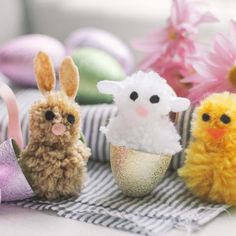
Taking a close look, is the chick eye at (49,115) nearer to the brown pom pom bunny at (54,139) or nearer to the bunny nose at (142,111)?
the brown pom pom bunny at (54,139)

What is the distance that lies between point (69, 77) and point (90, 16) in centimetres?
66

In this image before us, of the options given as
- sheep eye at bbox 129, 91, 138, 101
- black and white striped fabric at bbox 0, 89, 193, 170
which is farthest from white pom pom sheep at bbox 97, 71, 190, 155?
black and white striped fabric at bbox 0, 89, 193, 170

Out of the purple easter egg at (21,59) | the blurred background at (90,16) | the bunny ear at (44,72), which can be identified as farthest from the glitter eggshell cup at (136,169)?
the blurred background at (90,16)

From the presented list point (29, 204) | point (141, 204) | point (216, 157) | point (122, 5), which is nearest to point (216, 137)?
point (216, 157)

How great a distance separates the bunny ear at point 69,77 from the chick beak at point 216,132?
0.68ft

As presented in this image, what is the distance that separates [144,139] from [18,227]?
0.22 metres

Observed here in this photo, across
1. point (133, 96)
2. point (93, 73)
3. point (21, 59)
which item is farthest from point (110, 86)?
point (21, 59)

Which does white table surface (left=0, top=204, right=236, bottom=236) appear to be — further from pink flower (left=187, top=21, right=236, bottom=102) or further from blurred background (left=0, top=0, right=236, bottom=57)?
blurred background (left=0, top=0, right=236, bottom=57)

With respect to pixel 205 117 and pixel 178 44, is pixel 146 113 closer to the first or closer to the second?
pixel 205 117

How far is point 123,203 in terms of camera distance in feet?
3.06

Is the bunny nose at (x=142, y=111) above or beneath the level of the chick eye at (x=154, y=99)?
beneath

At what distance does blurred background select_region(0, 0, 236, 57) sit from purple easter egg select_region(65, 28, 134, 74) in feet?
0.28

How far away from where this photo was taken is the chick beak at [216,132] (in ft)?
2.99

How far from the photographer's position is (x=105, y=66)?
4.04 feet
